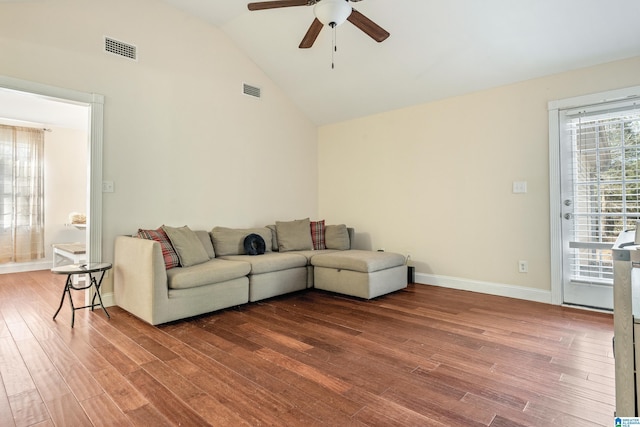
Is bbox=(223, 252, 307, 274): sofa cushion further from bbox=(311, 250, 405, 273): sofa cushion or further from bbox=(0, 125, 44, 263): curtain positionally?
bbox=(0, 125, 44, 263): curtain

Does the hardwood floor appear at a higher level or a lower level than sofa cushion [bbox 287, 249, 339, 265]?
lower

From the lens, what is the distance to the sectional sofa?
2977mm

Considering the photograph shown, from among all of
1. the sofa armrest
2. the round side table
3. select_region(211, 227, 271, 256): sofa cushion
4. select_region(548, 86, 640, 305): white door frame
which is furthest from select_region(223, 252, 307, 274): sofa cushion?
select_region(548, 86, 640, 305): white door frame

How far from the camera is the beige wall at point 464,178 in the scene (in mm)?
3596

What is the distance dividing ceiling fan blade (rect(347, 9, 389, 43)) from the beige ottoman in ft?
7.10

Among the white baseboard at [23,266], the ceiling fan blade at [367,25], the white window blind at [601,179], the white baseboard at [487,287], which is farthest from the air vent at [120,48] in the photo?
the white window blind at [601,179]

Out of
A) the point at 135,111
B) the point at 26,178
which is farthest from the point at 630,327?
the point at 26,178

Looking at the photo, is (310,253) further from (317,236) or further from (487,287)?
(487,287)

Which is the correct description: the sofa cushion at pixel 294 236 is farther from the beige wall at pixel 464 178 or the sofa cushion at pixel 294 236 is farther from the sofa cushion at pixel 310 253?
the beige wall at pixel 464 178

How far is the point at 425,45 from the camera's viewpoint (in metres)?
3.64

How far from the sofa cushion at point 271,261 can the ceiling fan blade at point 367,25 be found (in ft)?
7.98

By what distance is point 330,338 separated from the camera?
2.62m

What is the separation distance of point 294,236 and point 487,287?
7.96 ft

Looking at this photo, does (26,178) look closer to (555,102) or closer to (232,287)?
(232,287)
